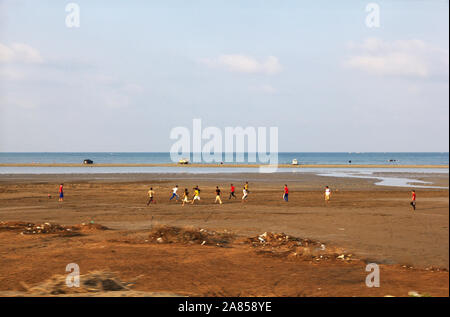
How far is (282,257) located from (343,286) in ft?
14.6

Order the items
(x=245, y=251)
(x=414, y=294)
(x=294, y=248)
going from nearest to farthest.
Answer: (x=414, y=294), (x=245, y=251), (x=294, y=248)

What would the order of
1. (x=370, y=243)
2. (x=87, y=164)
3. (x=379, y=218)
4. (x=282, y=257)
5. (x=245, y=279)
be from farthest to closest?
(x=87, y=164), (x=379, y=218), (x=370, y=243), (x=282, y=257), (x=245, y=279)

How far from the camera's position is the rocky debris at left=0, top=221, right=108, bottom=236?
2073 centimetres

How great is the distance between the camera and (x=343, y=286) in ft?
39.5

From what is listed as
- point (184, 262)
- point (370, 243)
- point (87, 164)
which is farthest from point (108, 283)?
point (87, 164)

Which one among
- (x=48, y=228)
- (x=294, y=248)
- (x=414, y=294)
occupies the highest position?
(x=414, y=294)

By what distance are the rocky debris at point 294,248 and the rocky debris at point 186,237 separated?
1.39 meters

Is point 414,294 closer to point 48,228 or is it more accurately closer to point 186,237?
point 186,237

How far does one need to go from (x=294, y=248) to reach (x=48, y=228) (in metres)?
12.8

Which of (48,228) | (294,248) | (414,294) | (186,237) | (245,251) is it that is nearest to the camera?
(414,294)

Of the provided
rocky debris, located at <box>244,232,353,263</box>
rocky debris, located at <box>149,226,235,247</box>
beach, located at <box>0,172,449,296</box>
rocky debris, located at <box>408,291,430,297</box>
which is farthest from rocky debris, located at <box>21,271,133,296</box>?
rocky debris, located at <box>408,291,430,297</box>

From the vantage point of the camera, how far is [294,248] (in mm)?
17891

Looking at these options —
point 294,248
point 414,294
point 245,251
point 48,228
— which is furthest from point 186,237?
point 414,294
